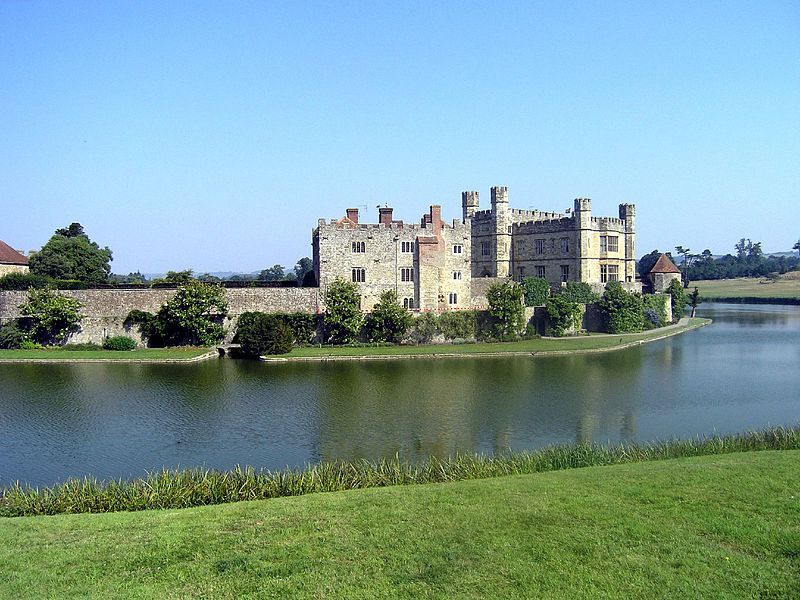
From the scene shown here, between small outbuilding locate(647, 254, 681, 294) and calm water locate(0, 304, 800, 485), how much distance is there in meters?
18.6

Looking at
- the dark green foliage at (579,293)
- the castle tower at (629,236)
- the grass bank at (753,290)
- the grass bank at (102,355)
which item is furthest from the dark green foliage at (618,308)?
the grass bank at (753,290)

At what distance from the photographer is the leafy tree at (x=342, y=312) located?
3831 centimetres

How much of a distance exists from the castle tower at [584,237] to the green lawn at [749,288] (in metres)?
50.5

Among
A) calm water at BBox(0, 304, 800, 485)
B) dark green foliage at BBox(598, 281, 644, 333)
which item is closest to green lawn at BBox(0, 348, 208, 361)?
calm water at BBox(0, 304, 800, 485)

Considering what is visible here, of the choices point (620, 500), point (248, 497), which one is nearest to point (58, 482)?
point (248, 497)

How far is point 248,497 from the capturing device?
46.3ft

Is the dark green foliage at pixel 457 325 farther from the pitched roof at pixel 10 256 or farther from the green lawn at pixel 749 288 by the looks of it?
the green lawn at pixel 749 288

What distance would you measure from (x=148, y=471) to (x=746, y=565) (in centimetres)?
1295

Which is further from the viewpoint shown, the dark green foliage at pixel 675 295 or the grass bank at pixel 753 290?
the grass bank at pixel 753 290

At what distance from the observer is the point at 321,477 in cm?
1491

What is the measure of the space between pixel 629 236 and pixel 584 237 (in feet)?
19.3

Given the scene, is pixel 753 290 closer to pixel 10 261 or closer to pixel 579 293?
pixel 579 293

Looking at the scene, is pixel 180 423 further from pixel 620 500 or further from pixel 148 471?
pixel 620 500

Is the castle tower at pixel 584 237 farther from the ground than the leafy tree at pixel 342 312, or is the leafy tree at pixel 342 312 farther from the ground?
the castle tower at pixel 584 237
